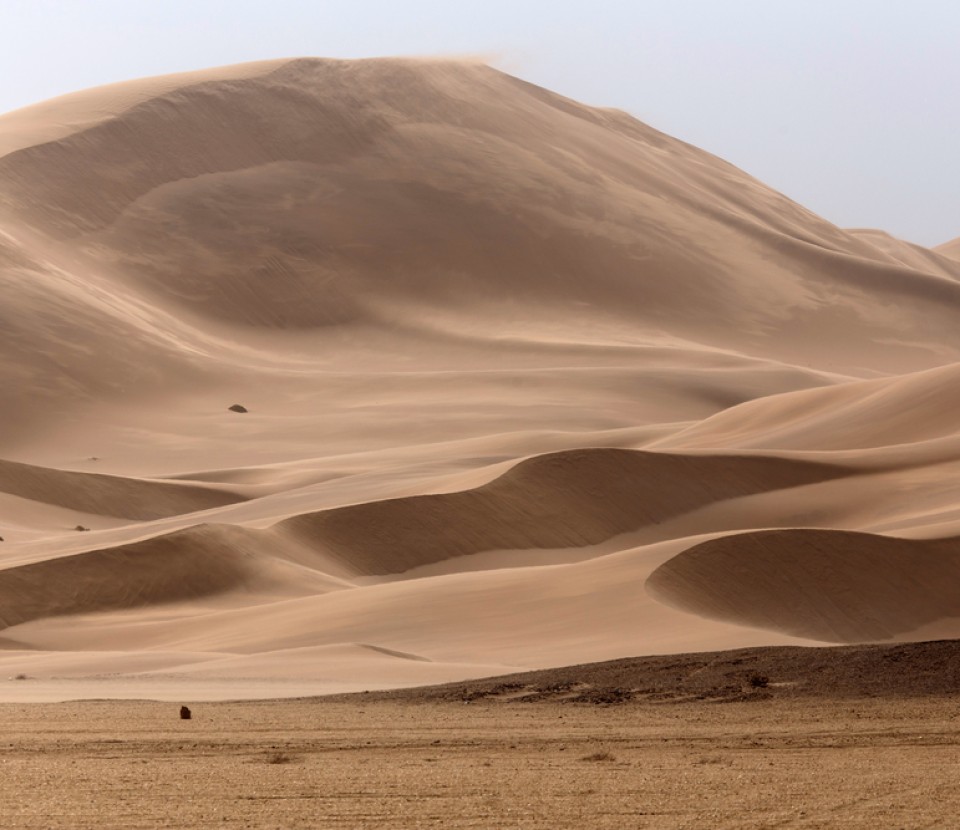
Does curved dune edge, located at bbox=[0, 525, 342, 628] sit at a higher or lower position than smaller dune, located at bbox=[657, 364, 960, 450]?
lower

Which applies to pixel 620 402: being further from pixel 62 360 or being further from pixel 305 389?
pixel 62 360

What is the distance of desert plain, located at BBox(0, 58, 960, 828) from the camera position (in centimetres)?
1048

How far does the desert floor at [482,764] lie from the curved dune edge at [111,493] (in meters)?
26.0

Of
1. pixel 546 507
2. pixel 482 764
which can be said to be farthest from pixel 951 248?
pixel 482 764

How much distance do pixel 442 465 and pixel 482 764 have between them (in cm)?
2931

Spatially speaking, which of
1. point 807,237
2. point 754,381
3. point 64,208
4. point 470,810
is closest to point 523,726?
point 470,810

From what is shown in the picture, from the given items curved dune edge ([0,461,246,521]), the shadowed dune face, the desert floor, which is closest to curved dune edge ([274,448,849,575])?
curved dune edge ([0,461,246,521])

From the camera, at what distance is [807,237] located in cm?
9681

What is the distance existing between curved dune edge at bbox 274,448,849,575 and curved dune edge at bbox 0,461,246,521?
11211 millimetres

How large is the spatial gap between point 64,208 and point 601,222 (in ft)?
89.7

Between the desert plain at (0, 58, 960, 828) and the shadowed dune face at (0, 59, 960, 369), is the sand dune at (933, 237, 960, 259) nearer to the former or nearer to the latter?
the desert plain at (0, 58, 960, 828)

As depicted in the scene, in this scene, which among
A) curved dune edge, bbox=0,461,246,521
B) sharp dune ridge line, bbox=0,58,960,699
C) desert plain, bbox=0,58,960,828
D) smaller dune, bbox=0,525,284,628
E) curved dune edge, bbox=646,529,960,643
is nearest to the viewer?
desert plain, bbox=0,58,960,828

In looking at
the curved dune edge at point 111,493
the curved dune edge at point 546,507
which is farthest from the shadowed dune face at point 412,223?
the curved dune edge at point 546,507

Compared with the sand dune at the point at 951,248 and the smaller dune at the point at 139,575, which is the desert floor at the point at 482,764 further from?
the sand dune at the point at 951,248
